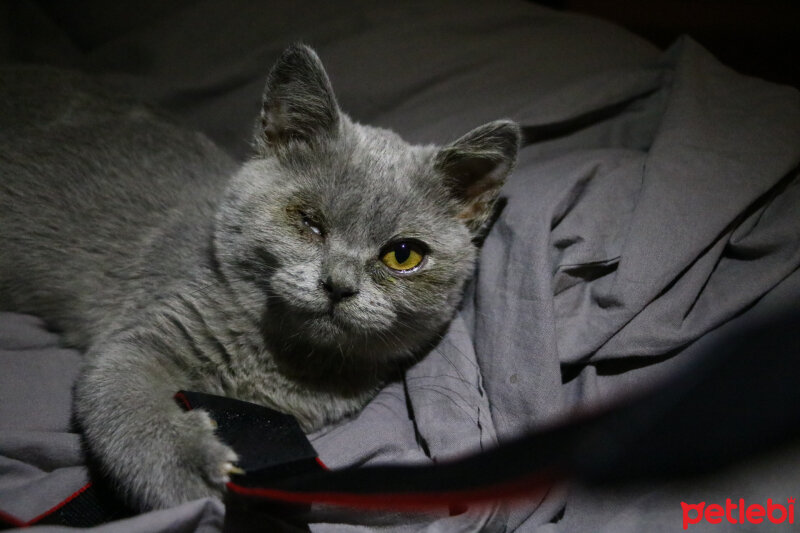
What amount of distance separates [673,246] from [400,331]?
1.92 feet

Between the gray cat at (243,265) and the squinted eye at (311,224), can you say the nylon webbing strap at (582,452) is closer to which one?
the gray cat at (243,265)

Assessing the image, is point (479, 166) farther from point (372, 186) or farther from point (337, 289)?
point (337, 289)

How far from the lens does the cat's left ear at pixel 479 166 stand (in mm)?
1186

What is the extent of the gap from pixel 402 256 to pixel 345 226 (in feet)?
0.43

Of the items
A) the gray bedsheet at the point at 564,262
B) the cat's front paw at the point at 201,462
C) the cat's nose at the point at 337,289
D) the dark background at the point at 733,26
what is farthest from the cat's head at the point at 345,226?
the dark background at the point at 733,26

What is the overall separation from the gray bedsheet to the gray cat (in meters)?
0.09

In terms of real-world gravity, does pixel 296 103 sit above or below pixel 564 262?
above

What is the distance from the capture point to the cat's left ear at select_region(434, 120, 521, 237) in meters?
1.19

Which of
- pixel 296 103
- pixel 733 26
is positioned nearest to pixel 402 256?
pixel 296 103

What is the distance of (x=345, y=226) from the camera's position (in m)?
1.12

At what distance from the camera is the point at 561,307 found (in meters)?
1.24

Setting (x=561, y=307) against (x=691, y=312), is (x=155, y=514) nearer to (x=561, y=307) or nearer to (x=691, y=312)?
(x=561, y=307)

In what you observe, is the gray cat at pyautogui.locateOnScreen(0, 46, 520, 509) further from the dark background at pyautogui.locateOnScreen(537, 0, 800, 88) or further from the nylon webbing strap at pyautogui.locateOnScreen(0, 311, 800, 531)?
the dark background at pyautogui.locateOnScreen(537, 0, 800, 88)

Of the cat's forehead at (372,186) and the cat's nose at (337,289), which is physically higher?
the cat's forehead at (372,186)
